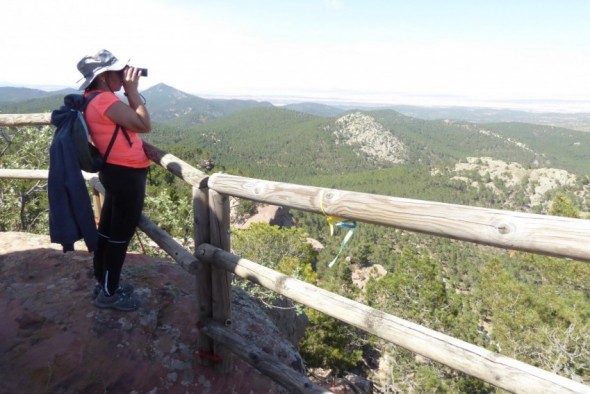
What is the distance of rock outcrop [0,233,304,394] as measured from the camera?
2820mm

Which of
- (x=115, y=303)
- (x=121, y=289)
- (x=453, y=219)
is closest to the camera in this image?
(x=453, y=219)

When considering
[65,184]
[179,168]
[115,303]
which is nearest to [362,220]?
[179,168]

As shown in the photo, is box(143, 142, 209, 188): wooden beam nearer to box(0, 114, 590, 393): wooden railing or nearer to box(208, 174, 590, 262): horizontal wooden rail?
box(0, 114, 590, 393): wooden railing

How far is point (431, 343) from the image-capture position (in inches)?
70.7

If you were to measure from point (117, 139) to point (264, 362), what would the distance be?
6.32 ft

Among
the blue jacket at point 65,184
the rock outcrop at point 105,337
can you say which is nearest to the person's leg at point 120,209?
the blue jacket at point 65,184

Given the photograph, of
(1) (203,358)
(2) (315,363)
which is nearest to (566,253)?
(1) (203,358)

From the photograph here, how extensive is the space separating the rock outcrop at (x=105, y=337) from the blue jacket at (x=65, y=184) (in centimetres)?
93

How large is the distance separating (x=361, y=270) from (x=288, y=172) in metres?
109

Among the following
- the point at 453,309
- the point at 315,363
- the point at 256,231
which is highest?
the point at 256,231

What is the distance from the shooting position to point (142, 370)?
295 centimetres

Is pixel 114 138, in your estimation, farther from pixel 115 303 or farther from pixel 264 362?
pixel 264 362

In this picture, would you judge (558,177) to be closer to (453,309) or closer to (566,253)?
(453,309)

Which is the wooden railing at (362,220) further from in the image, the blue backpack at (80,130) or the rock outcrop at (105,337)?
the blue backpack at (80,130)
